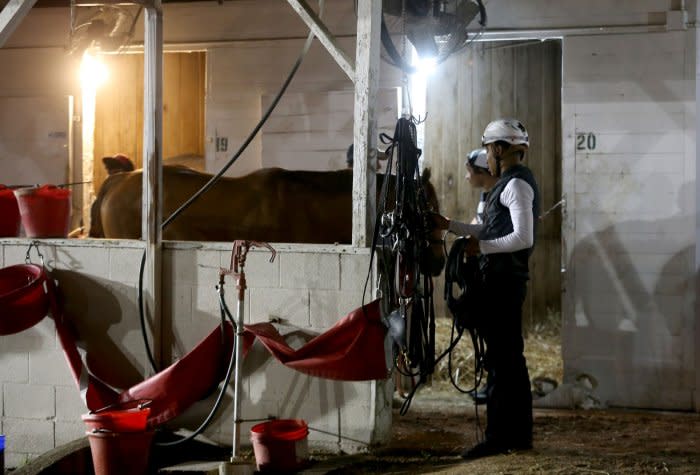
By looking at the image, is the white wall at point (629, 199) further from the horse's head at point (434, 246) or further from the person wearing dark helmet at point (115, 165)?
the person wearing dark helmet at point (115, 165)

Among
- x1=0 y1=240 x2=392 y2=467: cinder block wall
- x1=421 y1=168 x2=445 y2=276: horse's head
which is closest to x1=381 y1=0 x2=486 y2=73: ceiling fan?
x1=421 y1=168 x2=445 y2=276: horse's head

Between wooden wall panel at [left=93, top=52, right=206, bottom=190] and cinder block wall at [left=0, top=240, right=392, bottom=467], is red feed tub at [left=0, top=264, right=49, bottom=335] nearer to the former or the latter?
cinder block wall at [left=0, top=240, right=392, bottom=467]

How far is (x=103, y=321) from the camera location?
5664 millimetres

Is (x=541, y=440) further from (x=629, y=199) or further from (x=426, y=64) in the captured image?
(x=426, y=64)

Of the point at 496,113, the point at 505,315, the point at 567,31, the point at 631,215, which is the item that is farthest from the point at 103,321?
the point at 496,113

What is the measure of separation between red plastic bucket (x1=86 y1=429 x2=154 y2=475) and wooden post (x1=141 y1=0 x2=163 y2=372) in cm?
71

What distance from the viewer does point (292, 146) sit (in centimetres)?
827

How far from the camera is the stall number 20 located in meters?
7.23

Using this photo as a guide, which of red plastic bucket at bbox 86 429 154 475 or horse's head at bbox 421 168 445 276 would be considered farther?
horse's head at bbox 421 168 445 276

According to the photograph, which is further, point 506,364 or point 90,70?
point 90,70

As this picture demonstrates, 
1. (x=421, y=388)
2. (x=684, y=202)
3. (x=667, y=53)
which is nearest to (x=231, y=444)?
(x=421, y=388)

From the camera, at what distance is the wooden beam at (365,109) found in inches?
200

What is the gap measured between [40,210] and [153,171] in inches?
34.1

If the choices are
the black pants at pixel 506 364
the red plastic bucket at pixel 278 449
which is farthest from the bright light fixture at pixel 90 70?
the black pants at pixel 506 364
